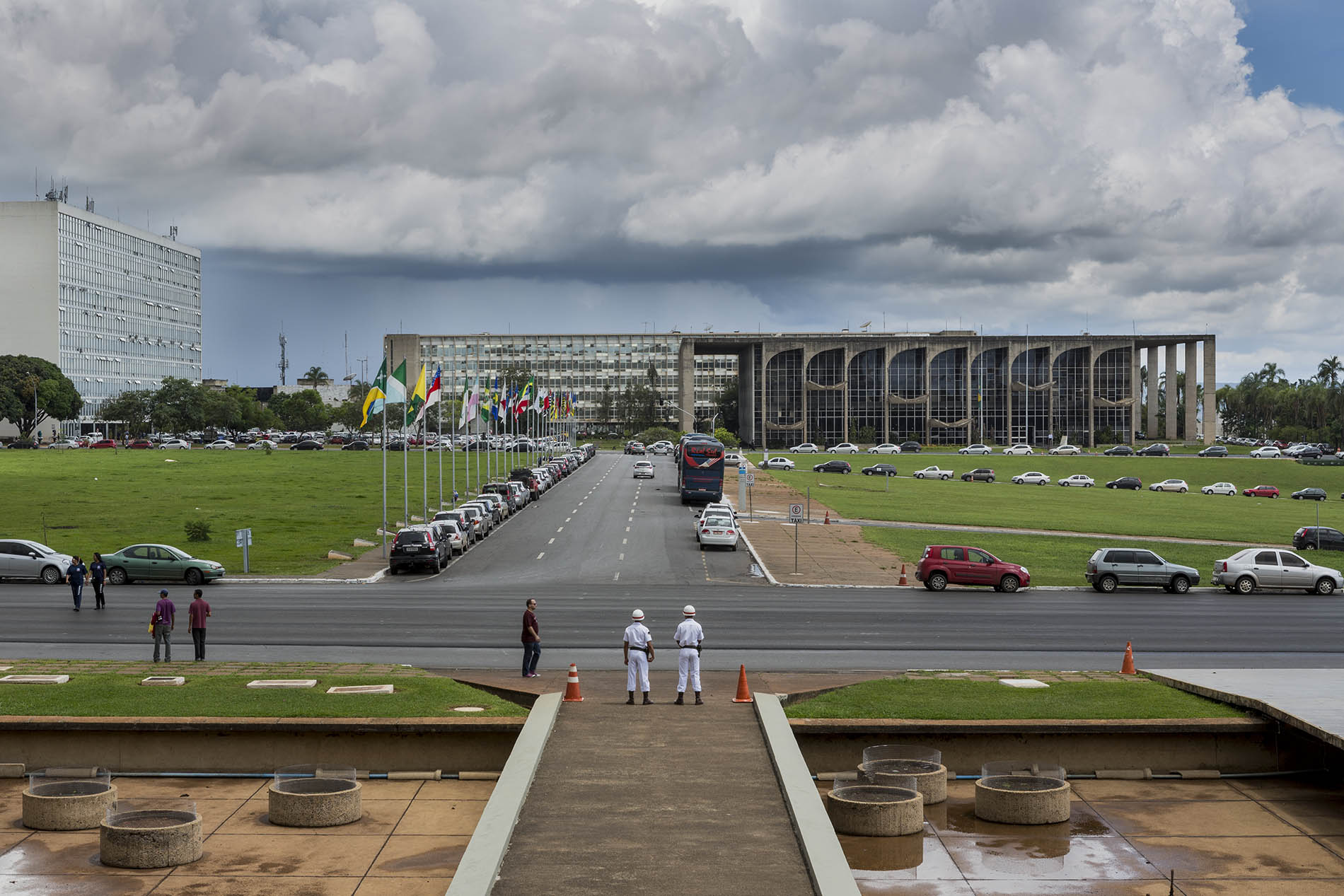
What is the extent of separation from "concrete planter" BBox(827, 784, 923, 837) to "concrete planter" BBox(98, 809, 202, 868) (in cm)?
801

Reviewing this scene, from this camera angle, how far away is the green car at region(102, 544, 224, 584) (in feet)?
139

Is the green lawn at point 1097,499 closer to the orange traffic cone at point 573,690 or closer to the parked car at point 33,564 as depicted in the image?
the parked car at point 33,564

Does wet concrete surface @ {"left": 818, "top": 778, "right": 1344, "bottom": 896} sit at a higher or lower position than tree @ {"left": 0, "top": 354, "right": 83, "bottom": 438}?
lower

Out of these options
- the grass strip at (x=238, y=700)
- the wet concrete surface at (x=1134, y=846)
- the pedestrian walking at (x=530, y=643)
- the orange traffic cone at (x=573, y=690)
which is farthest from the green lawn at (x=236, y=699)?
the wet concrete surface at (x=1134, y=846)

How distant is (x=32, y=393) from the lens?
6014 inches

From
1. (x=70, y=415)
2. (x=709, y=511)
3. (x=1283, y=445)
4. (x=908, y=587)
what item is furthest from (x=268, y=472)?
(x=1283, y=445)

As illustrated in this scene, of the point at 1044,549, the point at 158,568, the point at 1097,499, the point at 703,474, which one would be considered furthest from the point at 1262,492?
the point at 158,568

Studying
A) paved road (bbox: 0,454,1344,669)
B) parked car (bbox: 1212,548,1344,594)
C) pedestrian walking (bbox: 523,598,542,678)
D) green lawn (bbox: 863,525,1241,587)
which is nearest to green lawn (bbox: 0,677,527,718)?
pedestrian walking (bbox: 523,598,542,678)

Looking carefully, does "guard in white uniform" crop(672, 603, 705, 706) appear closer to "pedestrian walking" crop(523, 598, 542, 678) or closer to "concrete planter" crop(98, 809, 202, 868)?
"pedestrian walking" crop(523, 598, 542, 678)

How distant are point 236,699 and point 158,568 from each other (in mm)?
24632

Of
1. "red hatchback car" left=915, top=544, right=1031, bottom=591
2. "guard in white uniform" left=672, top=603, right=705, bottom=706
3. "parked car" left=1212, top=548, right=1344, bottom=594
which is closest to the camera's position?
"guard in white uniform" left=672, top=603, right=705, bottom=706

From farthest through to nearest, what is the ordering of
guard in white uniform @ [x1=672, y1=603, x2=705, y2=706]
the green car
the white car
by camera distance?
the white car
the green car
guard in white uniform @ [x1=672, y1=603, x2=705, y2=706]

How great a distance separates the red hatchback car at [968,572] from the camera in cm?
4303

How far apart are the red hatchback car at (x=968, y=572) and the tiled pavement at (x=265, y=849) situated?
27585 mm
